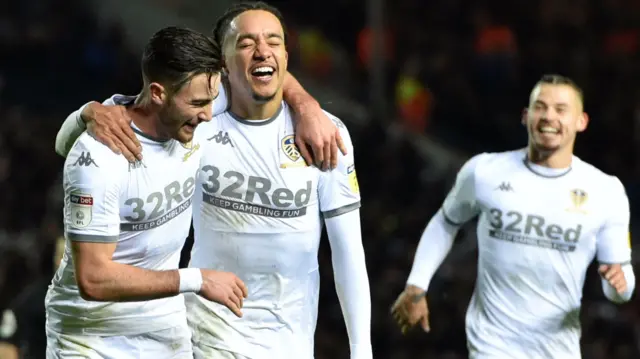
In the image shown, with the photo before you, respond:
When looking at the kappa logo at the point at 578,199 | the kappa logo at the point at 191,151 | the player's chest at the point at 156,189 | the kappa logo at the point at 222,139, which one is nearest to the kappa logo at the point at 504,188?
the kappa logo at the point at 578,199

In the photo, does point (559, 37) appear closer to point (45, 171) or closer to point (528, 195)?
point (45, 171)

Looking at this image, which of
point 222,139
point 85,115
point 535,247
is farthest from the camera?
point 535,247

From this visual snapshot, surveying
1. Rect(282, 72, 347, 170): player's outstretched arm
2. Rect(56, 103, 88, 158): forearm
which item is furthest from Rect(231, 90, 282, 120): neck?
Rect(56, 103, 88, 158): forearm

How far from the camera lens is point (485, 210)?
6.41m

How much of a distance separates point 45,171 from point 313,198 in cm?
736

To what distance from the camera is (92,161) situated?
14.7 feet

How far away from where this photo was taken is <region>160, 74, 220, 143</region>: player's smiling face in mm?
4605

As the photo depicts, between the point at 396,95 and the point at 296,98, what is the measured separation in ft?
26.9

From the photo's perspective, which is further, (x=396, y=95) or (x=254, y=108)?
(x=396, y=95)

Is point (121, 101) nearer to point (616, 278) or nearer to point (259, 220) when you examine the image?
point (259, 220)

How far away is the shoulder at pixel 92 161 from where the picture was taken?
448 centimetres

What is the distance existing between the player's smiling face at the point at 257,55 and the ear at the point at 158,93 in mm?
635

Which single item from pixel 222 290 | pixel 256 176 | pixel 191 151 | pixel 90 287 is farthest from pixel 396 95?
pixel 90 287

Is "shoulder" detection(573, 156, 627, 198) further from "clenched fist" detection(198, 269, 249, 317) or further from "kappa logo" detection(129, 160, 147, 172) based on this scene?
"kappa logo" detection(129, 160, 147, 172)
